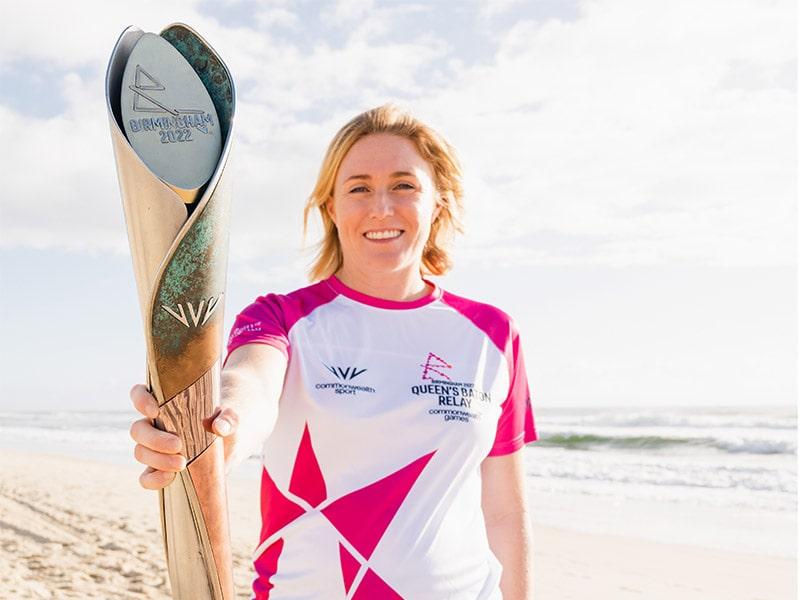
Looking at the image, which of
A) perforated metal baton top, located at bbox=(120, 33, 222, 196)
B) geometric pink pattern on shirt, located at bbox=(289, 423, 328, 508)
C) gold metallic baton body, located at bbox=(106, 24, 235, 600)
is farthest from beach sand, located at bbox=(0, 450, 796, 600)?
perforated metal baton top, located at bbox=(120, 33, 222, 196)

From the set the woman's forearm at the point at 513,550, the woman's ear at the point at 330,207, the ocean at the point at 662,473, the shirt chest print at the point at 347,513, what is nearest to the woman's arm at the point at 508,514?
A: the woman's forearm at the point at 513,550

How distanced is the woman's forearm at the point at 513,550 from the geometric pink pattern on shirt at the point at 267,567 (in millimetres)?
606

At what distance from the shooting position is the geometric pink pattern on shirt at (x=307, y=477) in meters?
1.69

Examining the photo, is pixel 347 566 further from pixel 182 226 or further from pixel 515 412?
pixel 182 226

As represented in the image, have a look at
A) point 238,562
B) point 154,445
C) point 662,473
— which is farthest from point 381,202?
A: point 662,473

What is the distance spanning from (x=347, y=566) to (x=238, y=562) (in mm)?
5105

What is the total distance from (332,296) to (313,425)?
0.38 m

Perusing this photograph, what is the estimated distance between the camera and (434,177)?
82.9 inches

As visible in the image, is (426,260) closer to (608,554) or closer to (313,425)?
(313,425)

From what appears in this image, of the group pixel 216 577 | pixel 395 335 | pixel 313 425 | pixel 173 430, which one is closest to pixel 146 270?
pixel 173 430

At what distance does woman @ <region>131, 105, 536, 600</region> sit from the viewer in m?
1.65

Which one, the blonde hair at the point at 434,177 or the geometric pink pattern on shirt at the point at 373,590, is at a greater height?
the blonde hair at the point at 434,177

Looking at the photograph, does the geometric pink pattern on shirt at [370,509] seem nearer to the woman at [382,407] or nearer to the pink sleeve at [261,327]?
the woman at [382,407]

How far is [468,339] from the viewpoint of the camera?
6.49ft
